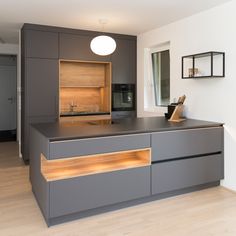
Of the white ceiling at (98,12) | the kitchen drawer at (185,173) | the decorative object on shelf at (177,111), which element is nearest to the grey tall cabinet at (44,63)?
the white ceiling at (98,12)

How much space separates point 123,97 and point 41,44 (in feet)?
6.04

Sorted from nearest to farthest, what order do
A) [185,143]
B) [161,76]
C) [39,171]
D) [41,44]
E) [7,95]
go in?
[39,171]
[185,143]
[41,44]
[161,76]
[7,95]

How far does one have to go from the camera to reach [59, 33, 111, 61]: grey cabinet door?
184 inches

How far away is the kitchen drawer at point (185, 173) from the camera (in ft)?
9.90

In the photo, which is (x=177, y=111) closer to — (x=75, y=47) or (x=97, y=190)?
(x=97, y=190)

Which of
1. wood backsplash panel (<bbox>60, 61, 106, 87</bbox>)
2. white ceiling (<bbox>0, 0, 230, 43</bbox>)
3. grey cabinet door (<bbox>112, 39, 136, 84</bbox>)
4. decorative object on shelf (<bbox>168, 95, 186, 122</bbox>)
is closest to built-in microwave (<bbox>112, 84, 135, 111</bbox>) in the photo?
grey cabinet door (<bbox>112, 39, 136, 84</bbox>)

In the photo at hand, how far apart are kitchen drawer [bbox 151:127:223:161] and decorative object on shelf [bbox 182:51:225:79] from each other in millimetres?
780

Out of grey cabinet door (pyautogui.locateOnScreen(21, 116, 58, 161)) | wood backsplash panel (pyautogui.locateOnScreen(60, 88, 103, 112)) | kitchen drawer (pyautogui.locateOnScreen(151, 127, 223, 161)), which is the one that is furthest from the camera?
wood backsplash panel (pyautogui.locateOnScreen(60, 88, 103, 112))

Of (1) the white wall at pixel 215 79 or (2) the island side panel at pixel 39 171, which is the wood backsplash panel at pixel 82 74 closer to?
(1) the white wall at pixel 215 79

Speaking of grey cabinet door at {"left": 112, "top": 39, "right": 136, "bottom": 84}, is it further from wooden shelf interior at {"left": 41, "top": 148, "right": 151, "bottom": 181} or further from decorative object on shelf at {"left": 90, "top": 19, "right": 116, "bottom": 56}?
wooden shelf interior at {"left": 41, "top": 148, "right": 151, "bottom": 181}

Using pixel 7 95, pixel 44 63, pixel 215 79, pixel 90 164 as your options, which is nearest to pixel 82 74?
pixel 44 63

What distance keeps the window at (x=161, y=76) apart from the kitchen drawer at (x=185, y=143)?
1.60m

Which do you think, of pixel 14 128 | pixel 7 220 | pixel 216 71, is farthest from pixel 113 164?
pixel 14 128

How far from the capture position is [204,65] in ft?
12.4
